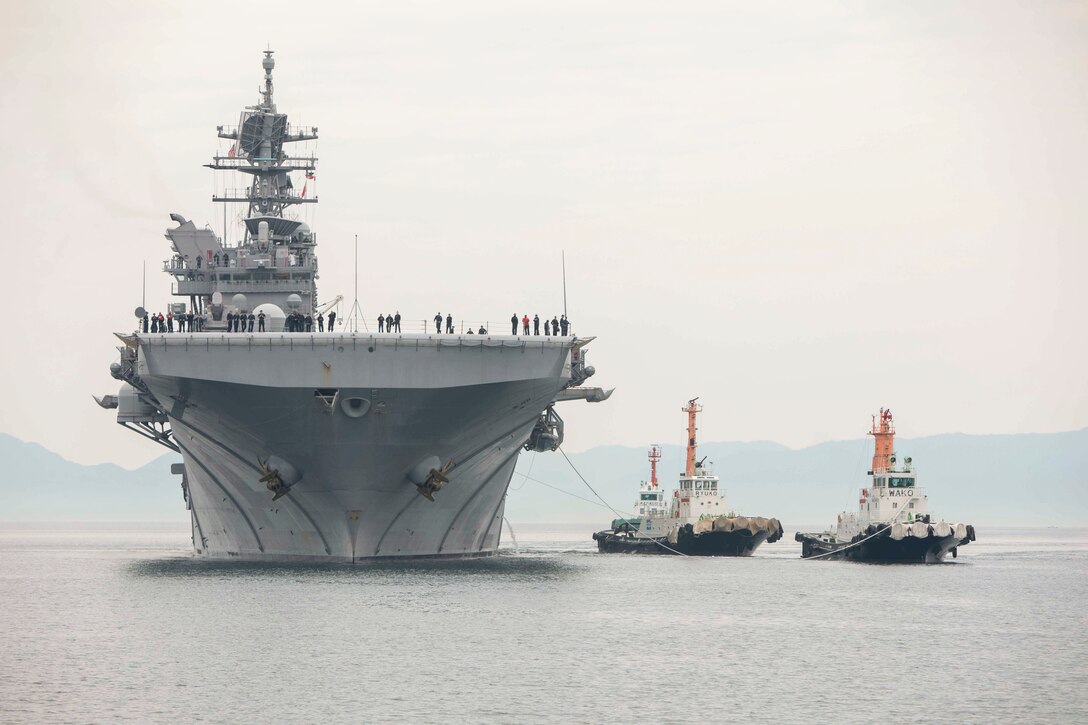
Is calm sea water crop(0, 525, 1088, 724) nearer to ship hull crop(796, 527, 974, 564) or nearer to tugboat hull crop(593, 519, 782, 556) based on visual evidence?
ship hull crop(796, 527, 974, 564)

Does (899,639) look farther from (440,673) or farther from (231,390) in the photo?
(231,390)

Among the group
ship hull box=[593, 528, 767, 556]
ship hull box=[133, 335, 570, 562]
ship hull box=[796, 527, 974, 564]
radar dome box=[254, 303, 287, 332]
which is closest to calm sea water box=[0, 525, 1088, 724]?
ship hull box=[133, 335, 570, 562]

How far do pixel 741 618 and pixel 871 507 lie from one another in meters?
20.4

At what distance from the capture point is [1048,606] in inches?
1672

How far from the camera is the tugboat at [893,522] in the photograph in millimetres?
54875

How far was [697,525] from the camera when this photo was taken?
58938 millimetres

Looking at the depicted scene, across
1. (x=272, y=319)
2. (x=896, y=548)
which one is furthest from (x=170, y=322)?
(x=896, y=548)

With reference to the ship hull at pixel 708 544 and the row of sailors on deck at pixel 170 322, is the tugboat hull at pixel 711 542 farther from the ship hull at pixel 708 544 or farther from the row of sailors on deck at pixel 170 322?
the row of sailors on deck at pixel 170 322

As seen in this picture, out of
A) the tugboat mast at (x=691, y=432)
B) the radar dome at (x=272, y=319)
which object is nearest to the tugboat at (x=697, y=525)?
the tugboat mast at (x=691, y=432)

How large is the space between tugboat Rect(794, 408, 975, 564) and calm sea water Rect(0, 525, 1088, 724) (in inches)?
274

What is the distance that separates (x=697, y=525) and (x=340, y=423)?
2197 centimetres

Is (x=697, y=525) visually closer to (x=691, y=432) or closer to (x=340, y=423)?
(x=691, y=432)

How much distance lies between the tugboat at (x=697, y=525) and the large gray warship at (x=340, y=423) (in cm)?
1112

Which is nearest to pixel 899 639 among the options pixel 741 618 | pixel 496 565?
pixel 741 618
